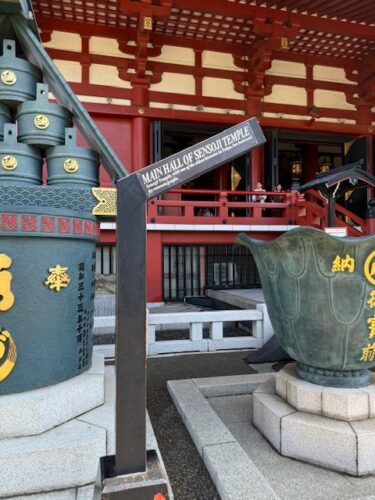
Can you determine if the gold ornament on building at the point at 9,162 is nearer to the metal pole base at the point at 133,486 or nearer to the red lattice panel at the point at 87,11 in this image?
the metal pole base at the point at 133,486

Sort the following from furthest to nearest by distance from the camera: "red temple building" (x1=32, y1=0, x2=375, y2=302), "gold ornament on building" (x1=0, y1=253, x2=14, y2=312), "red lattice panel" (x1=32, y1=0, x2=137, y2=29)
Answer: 1. "red temple building" (x1=32, y1=0, x2=375, y2=302)
2. "red lattice panel" (x1=32, y1=0, x2=137, y2=29)
3. "gold ornament on building" (x1=0, y1=253, x2=14, y2=312)

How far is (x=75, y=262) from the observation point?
2.66 m

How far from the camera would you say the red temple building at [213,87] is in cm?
775

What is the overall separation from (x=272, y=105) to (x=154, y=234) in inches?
192

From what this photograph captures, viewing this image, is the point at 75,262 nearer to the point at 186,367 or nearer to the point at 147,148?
the point at 186,367

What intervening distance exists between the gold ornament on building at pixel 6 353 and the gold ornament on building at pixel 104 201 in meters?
1.09

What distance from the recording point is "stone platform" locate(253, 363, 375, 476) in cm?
227

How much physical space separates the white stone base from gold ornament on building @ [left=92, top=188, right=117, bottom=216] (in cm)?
136

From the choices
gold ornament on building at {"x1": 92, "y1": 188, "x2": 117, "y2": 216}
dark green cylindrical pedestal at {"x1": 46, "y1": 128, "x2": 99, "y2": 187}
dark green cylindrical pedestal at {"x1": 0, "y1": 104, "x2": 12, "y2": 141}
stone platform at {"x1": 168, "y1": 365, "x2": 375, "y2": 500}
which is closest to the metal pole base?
stone platform at {"x1": 168, "y1": 365, "x2": 375, "y2": 500}

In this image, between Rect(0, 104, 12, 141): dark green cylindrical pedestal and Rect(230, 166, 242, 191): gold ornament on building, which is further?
Rect(230, 166, 242, 191): gold ornament on building

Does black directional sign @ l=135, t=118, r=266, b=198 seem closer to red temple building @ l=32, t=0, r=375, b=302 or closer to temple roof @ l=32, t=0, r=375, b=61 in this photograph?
red temple building @ l=32, t=0, r=375, b=302

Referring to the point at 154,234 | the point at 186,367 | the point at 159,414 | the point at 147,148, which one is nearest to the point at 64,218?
the point at 159,414

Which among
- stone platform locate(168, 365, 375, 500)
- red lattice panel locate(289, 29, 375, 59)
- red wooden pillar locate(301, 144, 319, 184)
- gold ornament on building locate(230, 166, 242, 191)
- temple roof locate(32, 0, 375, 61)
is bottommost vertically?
stone platform locate(168, 365, 375, 500)

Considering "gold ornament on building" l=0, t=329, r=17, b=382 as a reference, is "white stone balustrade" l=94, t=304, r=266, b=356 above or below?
below
